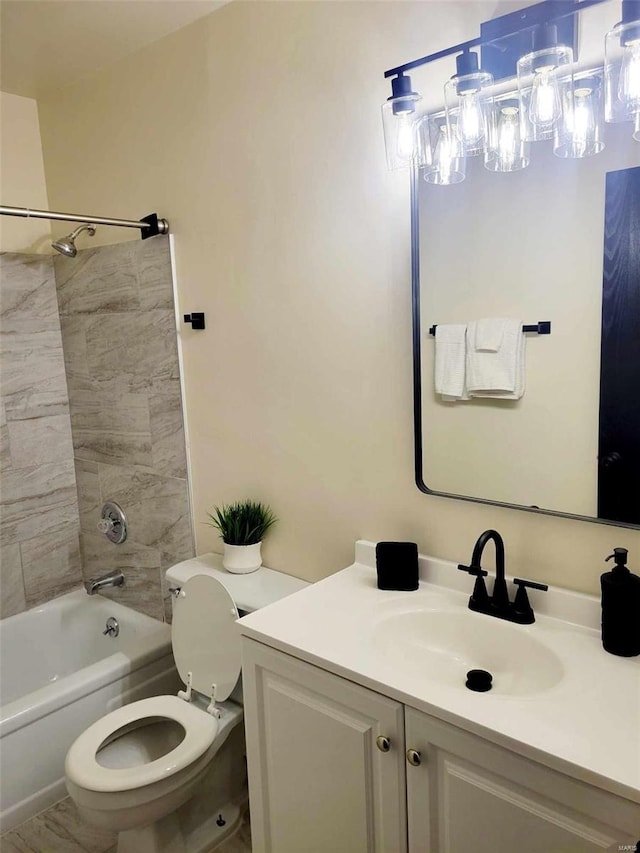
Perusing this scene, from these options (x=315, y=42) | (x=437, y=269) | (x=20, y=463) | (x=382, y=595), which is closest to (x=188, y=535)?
(x=20, y=463)

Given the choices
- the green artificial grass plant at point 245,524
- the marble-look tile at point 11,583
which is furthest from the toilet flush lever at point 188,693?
the marble-look tile at point 11,583

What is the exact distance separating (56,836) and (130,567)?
99cm

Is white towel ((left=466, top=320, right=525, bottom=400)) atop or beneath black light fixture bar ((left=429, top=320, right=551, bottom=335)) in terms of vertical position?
beneath

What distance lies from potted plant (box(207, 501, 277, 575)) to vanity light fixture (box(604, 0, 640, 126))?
1.50 m

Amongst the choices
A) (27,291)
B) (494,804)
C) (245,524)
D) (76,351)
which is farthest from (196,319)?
(494,804)

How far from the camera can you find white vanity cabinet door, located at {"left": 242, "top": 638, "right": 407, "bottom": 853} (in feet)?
4.37

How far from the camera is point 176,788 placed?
1.81m

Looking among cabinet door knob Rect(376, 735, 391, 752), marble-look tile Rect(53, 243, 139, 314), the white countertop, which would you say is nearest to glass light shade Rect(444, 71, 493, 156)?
the white countertop

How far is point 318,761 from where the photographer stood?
4.80 ft

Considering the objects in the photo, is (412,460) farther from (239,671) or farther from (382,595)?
(239,671)

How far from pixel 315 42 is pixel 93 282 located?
135cm

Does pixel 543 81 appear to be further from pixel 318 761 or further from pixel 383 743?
pixel 318 761

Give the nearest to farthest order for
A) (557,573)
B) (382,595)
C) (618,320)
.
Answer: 1. (618,320)
2. (557,573)
3. (382,595)

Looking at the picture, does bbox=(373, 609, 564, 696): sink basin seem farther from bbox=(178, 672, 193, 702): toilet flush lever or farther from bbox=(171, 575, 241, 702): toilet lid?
bbox=(178, 672, 193, 702): toilet flush lever
